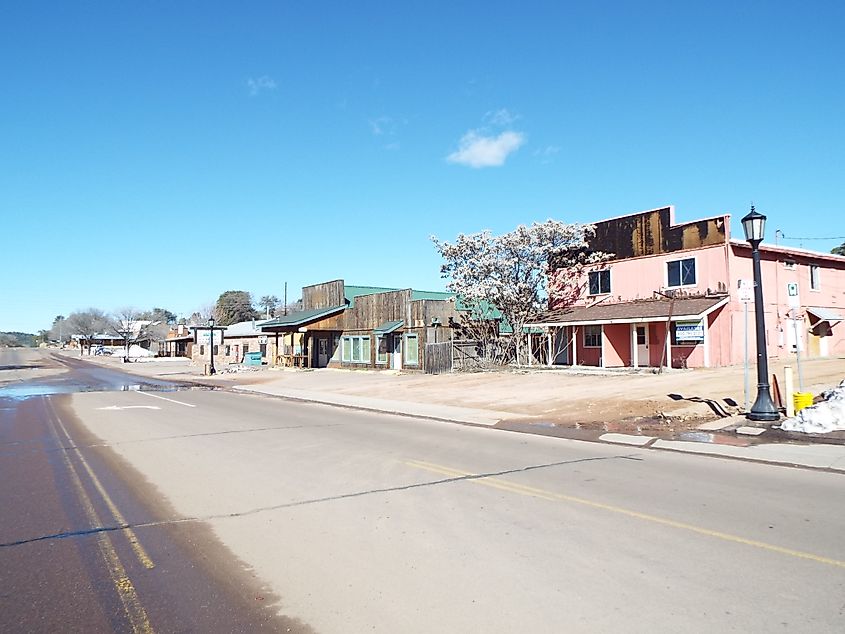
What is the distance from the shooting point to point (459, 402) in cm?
1997

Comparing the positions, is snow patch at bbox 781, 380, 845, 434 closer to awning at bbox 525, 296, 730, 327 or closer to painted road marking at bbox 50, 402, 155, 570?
painted road marking at bbox 50, 402, 155, 570

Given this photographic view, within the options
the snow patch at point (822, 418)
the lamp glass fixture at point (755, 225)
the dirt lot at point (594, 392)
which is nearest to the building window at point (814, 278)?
the dirt lot at point (594, 392)

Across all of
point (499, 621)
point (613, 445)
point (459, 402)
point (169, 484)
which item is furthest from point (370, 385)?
point (499, 621)

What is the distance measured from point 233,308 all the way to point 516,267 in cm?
7536

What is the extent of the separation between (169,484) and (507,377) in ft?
64.4

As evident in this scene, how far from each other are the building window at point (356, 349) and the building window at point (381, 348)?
4.02ft

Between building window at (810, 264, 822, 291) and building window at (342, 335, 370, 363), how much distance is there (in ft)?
78.8

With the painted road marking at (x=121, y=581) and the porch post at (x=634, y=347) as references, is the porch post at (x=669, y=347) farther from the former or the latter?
the painted road marking at (x=121, y=581)

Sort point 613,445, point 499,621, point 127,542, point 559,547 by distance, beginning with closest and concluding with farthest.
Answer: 1. point 499,621
2. point 559,547
3. point 127,542
4. point 613,445

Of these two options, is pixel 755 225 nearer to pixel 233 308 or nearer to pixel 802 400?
pixel 802 400

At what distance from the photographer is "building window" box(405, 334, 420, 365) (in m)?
34.3

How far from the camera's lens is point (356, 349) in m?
40.3

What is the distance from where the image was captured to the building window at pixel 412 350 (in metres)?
34.3

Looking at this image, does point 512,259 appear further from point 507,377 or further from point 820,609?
point 820,609
